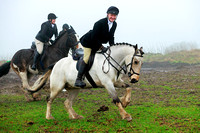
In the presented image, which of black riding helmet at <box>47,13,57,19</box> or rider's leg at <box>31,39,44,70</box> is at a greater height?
black riding helmet at <box>47,13,57,19</box>

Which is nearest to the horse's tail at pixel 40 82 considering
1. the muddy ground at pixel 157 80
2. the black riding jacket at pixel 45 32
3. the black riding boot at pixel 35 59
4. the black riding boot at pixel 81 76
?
the black riding boot at pixel 81 76

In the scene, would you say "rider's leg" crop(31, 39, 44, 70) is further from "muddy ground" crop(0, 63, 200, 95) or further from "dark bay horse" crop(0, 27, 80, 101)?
"muddy ground" crop(0, 63, 200, 95)

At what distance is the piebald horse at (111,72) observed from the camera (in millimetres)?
6484

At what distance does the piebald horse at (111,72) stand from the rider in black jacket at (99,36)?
22cm

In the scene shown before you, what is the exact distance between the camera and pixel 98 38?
6.91m

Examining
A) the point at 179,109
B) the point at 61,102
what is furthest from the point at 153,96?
the point at 61,102

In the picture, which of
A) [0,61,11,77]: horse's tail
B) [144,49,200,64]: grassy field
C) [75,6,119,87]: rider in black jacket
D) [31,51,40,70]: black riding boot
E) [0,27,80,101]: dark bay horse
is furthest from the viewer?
[144,49,200,64]: grassy field

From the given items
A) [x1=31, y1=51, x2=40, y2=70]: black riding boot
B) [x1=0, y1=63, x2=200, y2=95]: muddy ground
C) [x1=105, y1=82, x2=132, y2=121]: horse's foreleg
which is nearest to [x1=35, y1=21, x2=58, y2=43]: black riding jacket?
[x1=31, y1=51, x2=40, y2=70]: black riding boot

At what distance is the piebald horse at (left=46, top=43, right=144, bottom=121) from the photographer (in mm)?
6484

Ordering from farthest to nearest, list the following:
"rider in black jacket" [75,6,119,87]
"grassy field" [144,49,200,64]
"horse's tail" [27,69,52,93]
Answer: "grassy field" [144,49,200,64] < "horse's tail" [27,69,52,93] < "rider in black jacket" [75,6,119,87]

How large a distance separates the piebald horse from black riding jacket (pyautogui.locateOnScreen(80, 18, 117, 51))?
28cm

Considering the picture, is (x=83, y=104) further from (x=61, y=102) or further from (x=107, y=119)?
(x=107, y=119)


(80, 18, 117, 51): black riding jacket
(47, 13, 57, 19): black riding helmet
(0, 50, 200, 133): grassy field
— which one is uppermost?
(47, 13, 57, 19): black riding helmet

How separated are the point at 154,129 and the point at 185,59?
2781cm
